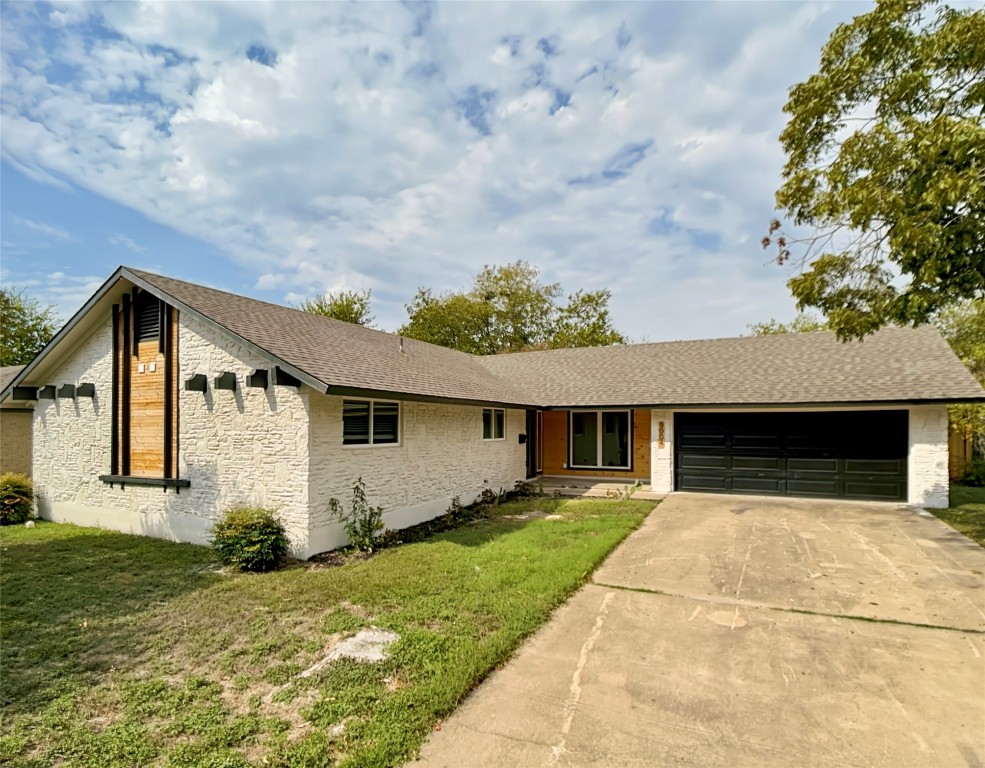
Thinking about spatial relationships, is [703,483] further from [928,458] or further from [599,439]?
[928,458]

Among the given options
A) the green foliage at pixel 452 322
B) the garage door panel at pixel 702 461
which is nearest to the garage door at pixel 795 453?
the garage door panel at pixel 702 461

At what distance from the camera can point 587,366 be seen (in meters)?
18.1

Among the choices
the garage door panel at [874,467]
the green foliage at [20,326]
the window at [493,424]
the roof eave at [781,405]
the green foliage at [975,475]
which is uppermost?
the green foliage at [20,326]

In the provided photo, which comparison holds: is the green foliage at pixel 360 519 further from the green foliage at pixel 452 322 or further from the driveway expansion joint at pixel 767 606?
the green foliage at pixel 452 322

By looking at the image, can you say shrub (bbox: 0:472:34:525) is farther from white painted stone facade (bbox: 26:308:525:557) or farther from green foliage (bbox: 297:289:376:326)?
green foliage (bbox: 297:289:376:326)

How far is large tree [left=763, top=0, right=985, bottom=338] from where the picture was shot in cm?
651

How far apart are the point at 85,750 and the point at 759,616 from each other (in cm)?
603

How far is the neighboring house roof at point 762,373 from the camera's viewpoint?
12016 mm

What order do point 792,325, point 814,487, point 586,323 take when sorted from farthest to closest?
point 586,323
point 792,325
point 814,487

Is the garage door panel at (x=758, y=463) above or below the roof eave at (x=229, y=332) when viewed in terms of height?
below

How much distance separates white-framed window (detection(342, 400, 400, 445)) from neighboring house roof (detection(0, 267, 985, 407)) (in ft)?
1.64

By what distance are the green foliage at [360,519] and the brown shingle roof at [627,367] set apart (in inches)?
75.4

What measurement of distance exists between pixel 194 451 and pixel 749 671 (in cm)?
886

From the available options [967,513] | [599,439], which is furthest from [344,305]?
[967,513]
